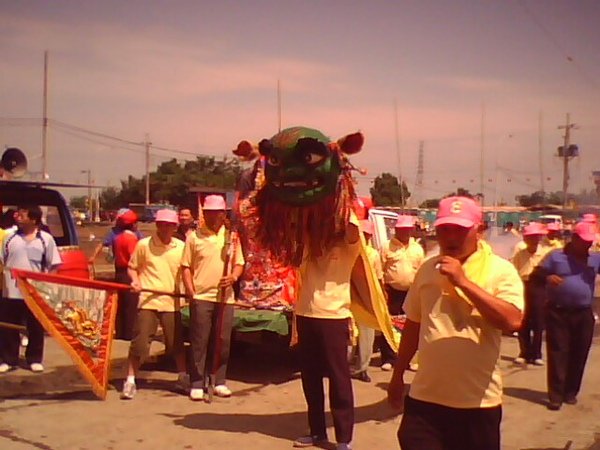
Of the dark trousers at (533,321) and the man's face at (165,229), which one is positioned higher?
the man's face at (165,229)

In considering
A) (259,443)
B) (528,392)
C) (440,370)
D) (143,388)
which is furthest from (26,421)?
(528,392)

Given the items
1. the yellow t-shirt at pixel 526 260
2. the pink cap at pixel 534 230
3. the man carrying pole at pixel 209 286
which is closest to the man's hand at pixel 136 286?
the man carrying pole at pixel 209 286

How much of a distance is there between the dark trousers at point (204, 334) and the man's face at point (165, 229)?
2.49 feet

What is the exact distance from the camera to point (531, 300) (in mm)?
9125

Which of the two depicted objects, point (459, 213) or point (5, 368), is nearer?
point (459, 213)

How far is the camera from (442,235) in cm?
366

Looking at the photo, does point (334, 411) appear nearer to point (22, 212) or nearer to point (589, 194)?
point (22, 212)

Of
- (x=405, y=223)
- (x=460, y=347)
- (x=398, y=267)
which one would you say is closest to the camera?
(x=460, y=347)

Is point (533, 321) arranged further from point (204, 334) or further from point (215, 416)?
point (215, 416)

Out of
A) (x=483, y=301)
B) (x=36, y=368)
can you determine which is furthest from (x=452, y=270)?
(x=36, y=368)

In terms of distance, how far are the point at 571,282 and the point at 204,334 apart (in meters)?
3.57

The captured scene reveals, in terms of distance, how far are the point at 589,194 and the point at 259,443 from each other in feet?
94.5

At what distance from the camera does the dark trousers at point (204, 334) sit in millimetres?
6918

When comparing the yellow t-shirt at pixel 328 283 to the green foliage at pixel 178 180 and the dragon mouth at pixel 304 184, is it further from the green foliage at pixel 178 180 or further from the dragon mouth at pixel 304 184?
the green foliage at pixel 178 180
